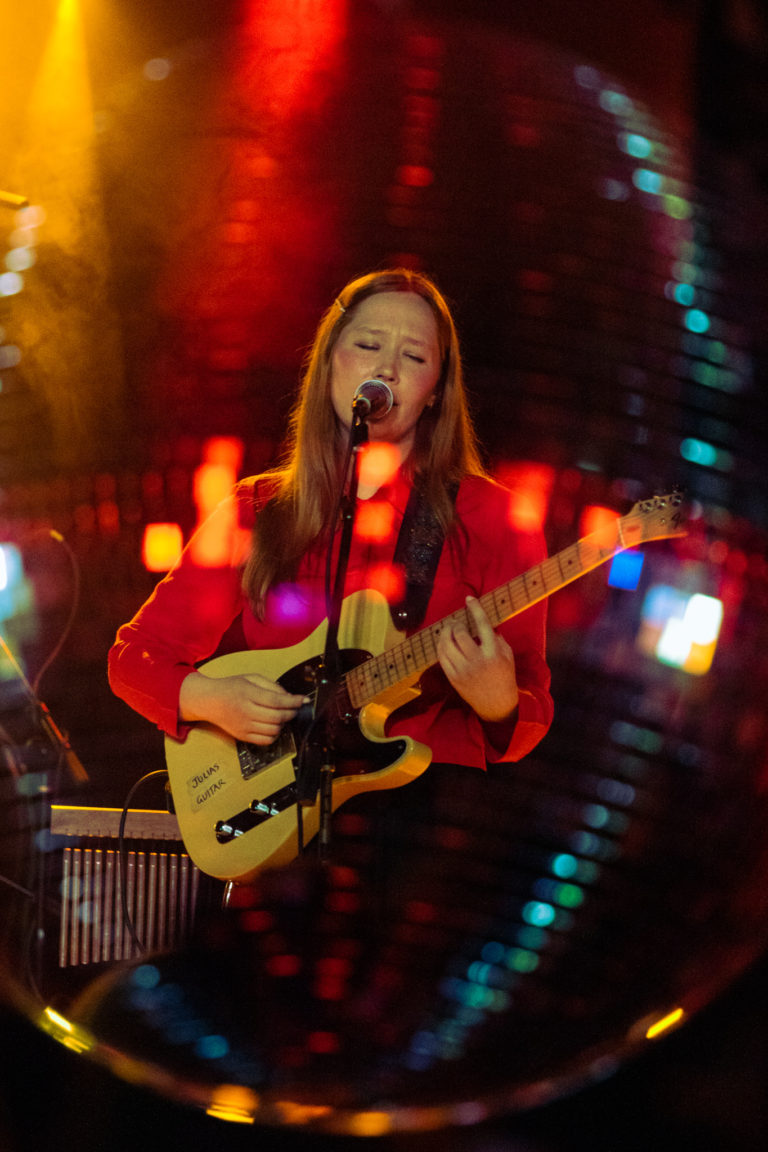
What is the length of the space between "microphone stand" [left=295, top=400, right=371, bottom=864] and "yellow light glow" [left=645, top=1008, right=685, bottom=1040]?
0.99 feet

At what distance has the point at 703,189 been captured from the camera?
0.69m

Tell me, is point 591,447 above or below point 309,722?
above

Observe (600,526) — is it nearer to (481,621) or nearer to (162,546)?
(481,621)

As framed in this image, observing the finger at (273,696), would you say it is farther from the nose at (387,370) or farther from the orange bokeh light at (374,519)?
the nose at (387,370)

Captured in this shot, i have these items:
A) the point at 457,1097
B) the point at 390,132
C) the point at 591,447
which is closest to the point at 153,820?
the point at 457,1097

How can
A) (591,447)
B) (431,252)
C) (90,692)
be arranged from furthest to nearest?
(90,692) < (431,252) < (591,447)

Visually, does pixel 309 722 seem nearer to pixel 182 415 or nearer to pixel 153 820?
Answer: pixel 153 820

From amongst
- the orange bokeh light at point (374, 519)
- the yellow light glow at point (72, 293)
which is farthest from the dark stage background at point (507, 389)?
the orange bokeh light at point (374, 519)

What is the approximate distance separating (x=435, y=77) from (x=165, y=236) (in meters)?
0.29

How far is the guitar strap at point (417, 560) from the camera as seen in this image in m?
0.74

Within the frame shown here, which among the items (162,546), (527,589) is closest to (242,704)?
(162,546)

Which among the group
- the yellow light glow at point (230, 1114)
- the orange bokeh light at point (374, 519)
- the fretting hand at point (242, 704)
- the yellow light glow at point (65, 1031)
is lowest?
the yellow light glow at point (230, 1114)

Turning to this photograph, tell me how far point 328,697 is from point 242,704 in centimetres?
9

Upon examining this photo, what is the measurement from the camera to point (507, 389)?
719 mm
